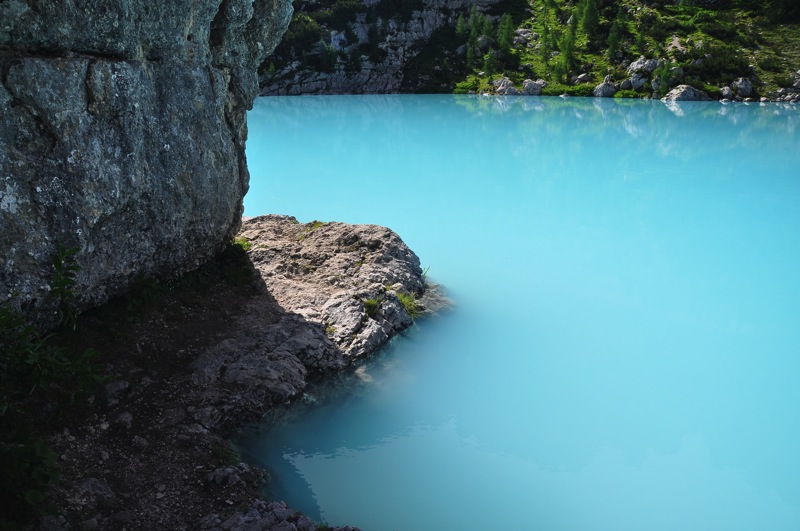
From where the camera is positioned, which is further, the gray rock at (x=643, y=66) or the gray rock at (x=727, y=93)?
the gray rock at (x=643, y=66)

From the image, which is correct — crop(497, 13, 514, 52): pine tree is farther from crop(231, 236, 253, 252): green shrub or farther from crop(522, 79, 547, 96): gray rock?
crop(231, 236, 253, 252): green shrub

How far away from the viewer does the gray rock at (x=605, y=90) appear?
6781cm

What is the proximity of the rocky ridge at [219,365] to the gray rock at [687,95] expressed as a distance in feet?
192

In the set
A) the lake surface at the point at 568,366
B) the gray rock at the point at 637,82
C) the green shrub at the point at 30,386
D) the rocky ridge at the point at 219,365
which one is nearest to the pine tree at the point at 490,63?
the gray rock at the point at 637,82

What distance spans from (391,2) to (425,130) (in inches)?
2621

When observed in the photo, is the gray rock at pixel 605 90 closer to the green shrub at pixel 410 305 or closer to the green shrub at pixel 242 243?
the green shrub at pixel 410 305

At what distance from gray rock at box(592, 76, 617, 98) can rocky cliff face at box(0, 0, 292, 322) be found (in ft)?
205

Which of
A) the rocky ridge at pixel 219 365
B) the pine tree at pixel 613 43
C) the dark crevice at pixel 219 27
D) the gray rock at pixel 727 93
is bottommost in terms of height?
the rocky ridge at pixel 219 365

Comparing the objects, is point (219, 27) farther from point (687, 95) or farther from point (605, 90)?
point (605, 90)

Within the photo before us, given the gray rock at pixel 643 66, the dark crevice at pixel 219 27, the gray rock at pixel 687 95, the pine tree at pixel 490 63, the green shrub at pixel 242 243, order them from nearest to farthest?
the dark crevice at pixel 219 27 < the green shrub at pixel 242 243 < the gray rock at pixel 687 95 < the gray rock at pixel 643 66 < the pine tree at pixel 490 63

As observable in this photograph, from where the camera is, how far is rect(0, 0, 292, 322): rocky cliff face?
7238 millimetres

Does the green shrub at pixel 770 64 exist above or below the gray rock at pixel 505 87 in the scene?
above

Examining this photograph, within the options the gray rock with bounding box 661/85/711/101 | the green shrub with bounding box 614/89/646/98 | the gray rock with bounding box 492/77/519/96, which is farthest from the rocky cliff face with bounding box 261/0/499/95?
the gray rock with bounding box 661/85/711/101

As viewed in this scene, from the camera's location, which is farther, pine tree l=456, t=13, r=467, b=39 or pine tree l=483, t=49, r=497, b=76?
pine tree l=456, t=13, r=467, b=39
